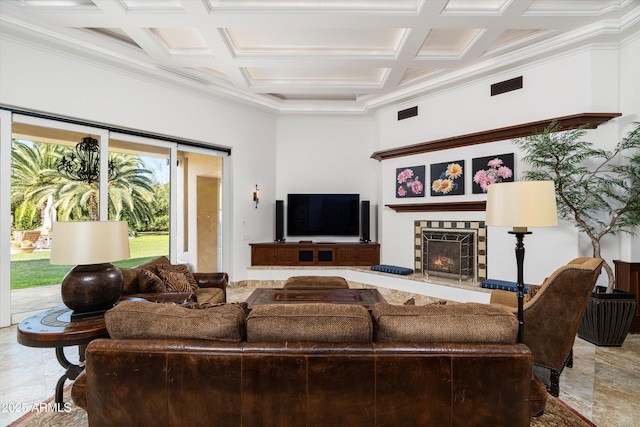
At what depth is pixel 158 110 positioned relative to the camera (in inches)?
184

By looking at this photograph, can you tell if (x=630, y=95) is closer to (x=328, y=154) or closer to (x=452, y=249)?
(x=452, y=249)

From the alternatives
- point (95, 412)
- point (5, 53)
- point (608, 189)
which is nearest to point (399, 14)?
point (608, 189)

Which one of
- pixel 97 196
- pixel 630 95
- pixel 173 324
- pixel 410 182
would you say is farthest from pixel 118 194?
pixel 630 95

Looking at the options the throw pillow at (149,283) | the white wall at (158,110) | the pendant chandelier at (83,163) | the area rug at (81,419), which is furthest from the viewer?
the pendant chandelier at (83,163)

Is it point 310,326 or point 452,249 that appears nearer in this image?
point 310,326

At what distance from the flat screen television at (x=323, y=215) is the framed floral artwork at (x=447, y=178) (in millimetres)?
1569

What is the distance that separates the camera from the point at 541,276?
159 inches

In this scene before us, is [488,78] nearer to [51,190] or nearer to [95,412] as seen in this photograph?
[95,412]

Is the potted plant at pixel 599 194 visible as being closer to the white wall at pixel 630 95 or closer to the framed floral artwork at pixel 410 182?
the white wall at pixel 630 95

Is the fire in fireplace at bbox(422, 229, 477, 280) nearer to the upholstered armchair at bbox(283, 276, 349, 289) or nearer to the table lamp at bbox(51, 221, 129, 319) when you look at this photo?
the upholstered armchair at bbox(283, 276, 349, 289)

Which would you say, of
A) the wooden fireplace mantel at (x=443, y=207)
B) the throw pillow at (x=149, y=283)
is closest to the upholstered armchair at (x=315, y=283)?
the throw pillow at (x=149, y=283)

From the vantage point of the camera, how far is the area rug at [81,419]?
1.91m

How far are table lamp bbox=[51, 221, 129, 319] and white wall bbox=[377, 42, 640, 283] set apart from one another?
4343 mm

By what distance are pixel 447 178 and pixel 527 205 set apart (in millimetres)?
3101
